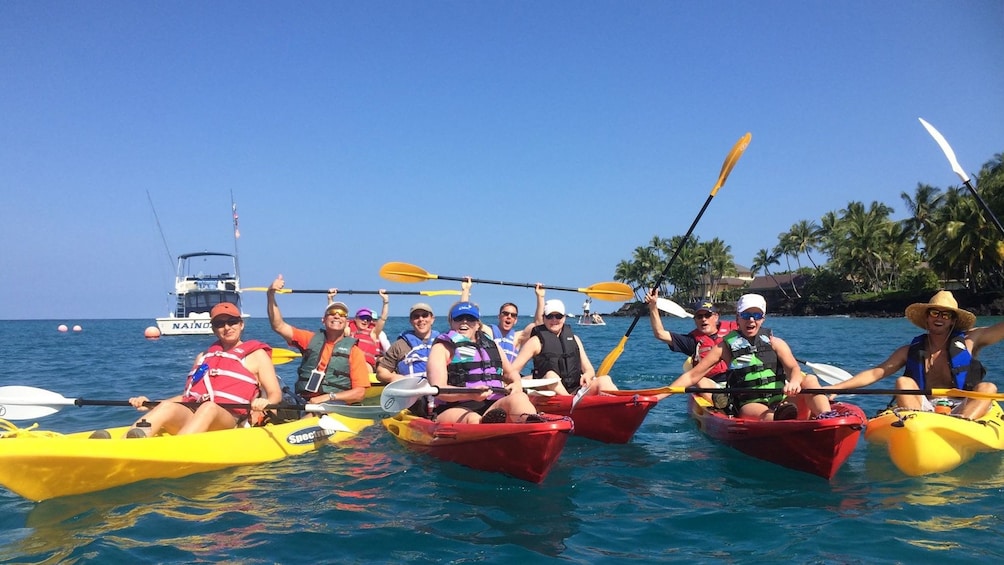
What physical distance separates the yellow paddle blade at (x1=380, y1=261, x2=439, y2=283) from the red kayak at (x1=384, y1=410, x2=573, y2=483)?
4618mm

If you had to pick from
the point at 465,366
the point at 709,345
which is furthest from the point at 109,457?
the point at 709,345

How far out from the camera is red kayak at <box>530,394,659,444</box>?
685 cm

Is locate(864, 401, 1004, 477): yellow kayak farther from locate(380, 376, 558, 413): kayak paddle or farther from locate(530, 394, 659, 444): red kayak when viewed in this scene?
locate(380, 376, 558, 413): kayak paddle

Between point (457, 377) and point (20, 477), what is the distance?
127 inches

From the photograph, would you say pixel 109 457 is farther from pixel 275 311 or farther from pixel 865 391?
pixel 865 391

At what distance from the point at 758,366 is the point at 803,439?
0.95 meters

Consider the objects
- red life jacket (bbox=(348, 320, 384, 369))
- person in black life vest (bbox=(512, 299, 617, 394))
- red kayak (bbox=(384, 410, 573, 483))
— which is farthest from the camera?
red life jacket (bbox=(348, 320, 384, 369))

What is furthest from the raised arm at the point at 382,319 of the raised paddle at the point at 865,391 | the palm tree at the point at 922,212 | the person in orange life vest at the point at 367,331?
the palm tree at the point at 922,212

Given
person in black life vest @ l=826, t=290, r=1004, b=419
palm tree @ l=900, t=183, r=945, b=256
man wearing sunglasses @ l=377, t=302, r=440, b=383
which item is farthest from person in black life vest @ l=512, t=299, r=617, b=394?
palm tree @ l=900, t=183, r=945, b=256

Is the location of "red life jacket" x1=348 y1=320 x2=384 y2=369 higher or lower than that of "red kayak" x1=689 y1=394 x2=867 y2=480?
higher

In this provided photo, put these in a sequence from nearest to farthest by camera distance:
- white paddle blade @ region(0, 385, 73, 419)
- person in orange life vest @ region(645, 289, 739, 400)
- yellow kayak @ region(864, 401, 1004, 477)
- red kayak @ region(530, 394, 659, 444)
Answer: yellow kayak @ region(864, 401, 1004, 477)
white paddle blade @ region(0, 385, 73, 419)
red kayak @ region(530, 394, 659, 444)
person in orange life vest @ region(645, 289, 739, 400)

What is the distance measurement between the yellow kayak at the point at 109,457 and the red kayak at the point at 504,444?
1618mm

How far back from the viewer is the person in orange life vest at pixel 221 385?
19.1 ft

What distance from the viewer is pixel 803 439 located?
5312mm
